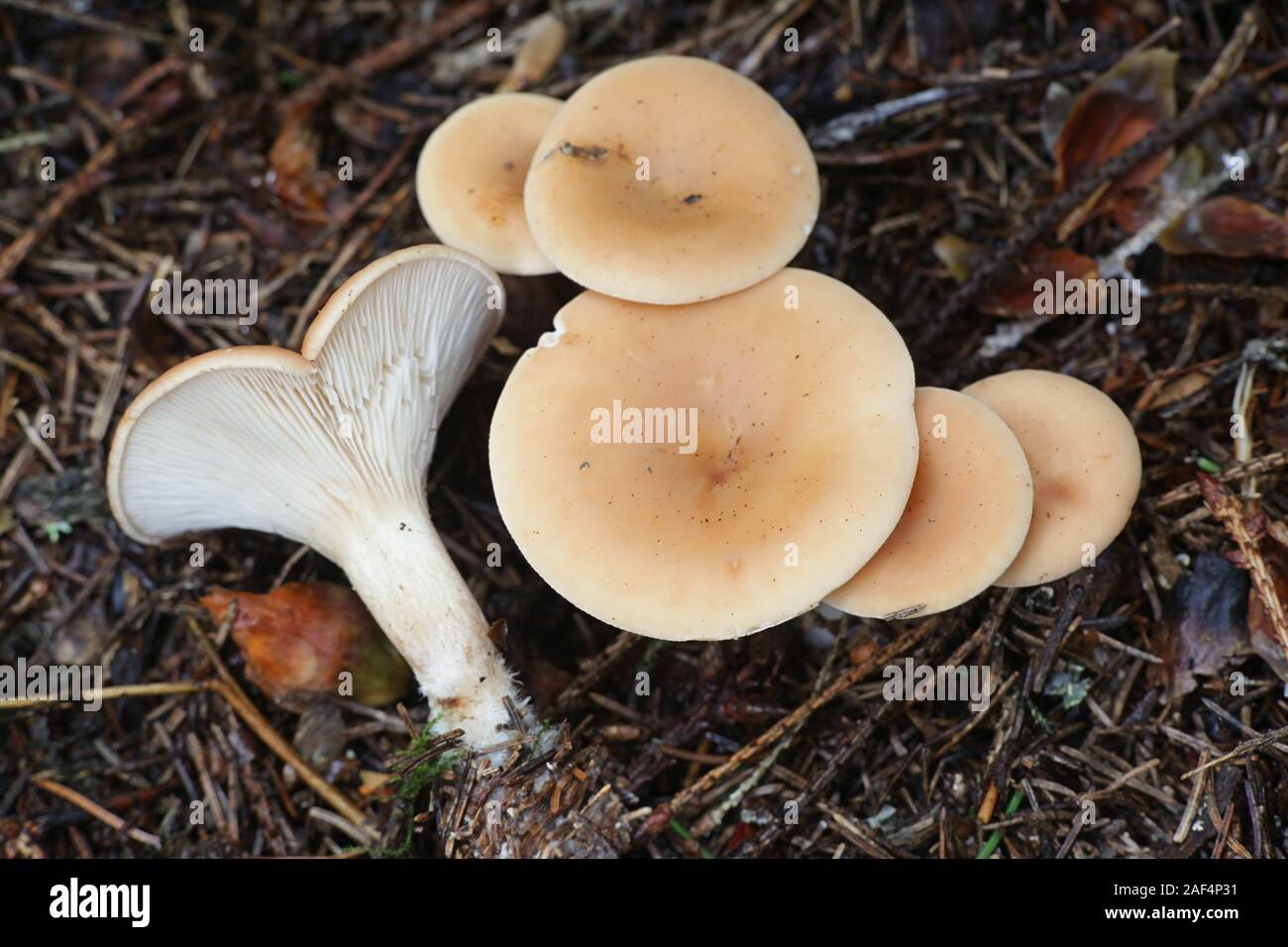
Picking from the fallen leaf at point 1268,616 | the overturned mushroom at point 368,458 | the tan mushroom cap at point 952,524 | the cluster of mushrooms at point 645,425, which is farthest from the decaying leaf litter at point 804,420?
the tan mushroom cap at point 952,524

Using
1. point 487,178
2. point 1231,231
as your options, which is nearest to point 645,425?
point 487,178

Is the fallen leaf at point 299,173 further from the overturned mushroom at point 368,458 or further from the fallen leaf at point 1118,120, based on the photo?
the fallen leaf at point 1118,120

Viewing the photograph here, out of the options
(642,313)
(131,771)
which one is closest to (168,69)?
(642,313)

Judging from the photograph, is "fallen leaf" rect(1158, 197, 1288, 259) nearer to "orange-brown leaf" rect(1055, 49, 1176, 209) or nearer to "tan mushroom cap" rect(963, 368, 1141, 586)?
"orange-brown leaf" rect(1055, 49, 1176, 209)

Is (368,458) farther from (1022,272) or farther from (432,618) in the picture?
(1022,272)

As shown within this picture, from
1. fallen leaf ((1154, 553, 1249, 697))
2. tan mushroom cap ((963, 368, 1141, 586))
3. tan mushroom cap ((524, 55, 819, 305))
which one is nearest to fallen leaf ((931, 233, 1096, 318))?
tan mushroom cap ((963, 368, 1141, 586))
